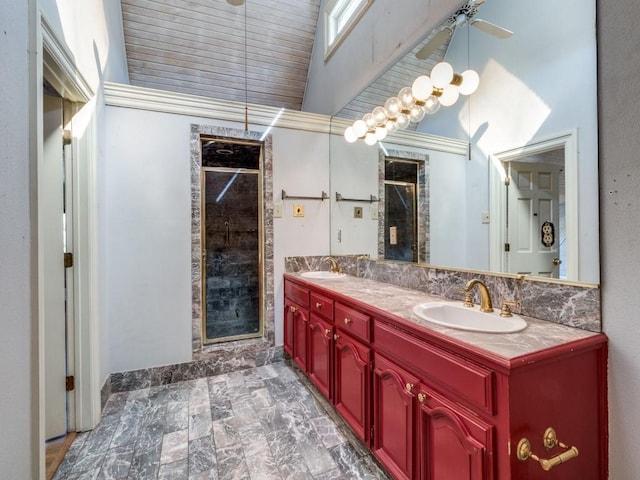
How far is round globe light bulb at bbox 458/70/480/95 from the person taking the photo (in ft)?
5.01

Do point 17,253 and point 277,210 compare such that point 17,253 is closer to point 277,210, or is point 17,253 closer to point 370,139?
point 277,210

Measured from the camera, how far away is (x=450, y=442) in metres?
1.02

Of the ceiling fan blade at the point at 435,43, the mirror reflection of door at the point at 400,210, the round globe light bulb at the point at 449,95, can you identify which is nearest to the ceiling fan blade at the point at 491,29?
the ceiling fan blade at the point at 435,43

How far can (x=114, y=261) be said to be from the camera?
7.28ft

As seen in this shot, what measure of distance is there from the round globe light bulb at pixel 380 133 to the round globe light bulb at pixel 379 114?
45 mm

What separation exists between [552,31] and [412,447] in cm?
176

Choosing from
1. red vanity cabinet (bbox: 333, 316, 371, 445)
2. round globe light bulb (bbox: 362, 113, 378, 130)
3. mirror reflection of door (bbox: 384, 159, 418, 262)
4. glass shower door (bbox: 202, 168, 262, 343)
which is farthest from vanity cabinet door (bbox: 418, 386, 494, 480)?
glass shower door (bbox: 202, 168, 262, 343)

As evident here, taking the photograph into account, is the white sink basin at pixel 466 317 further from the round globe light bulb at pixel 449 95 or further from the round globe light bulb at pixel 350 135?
the round globe light bulb at pixel 350 135

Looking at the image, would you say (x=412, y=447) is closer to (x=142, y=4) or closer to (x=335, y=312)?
(x=335, y=312)

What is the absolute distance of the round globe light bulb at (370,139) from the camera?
2400mm

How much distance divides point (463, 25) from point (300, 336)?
2182 millimetres

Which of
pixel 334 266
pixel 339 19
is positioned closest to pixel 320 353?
pixel 334 266

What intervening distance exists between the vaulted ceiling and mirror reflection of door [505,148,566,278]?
55.8 inches

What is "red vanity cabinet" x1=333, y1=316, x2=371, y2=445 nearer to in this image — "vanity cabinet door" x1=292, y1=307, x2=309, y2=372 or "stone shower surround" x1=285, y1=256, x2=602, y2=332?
"vanity cabinet door" x1=292, y1=307, x2=309, y2=372
